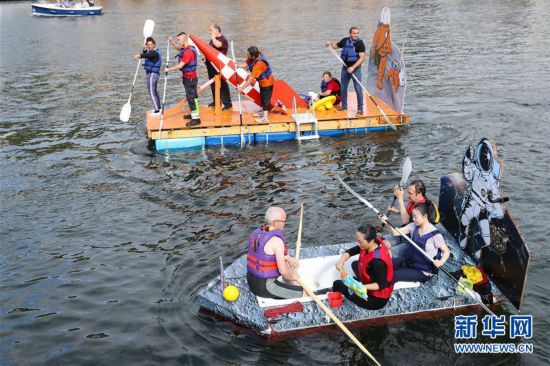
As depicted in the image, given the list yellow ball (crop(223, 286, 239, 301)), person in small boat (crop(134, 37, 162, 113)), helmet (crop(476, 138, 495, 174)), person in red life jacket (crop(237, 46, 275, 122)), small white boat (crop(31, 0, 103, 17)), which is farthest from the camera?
small white boat (crop(31, 0, 103, 17))

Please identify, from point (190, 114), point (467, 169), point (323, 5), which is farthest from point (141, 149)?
point (323, 5)

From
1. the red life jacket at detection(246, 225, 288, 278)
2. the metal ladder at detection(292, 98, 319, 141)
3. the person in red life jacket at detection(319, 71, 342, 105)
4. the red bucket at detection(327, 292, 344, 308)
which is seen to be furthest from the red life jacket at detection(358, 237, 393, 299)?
the person in red life jacket at detection(319, 71, 342, 105)

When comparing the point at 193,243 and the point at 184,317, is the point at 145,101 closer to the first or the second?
the point at 193,243

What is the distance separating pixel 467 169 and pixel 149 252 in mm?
6330

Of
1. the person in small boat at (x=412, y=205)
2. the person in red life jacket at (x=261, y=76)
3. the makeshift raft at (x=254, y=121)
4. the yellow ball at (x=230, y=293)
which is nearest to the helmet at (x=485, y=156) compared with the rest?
the person in small boat at (x=412, y=205)

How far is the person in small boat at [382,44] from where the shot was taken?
17188mm

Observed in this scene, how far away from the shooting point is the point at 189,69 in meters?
16.5

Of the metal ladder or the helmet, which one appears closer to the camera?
the helmet

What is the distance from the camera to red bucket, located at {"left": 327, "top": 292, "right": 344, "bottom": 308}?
8.71 m

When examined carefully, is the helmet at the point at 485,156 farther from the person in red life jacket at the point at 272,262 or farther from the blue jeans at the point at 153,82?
the blue jeans at the point at 153,82

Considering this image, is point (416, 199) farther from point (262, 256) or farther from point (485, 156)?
point (262, 256)

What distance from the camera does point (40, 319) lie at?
9.53m

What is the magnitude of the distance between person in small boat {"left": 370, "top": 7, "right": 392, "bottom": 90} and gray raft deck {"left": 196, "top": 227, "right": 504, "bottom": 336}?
380 inches

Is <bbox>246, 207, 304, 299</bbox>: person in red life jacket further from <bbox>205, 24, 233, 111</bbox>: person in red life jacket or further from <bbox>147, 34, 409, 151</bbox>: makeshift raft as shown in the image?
<bbox>205, 24, 233, 111</bbox>: person in red life jacket
